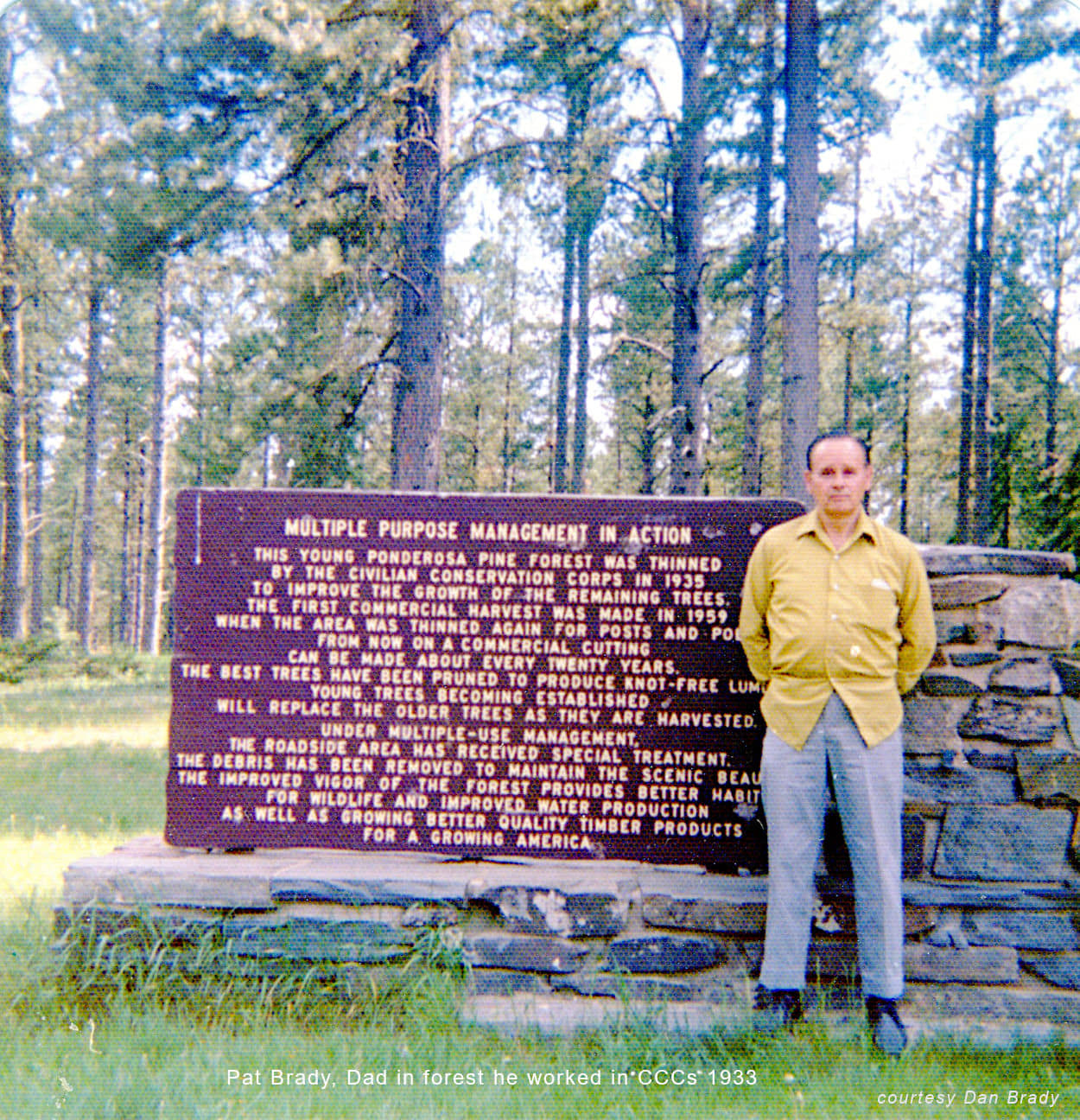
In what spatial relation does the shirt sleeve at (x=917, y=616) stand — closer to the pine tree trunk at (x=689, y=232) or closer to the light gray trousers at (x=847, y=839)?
the light gray trousers at (x=847, y=839)

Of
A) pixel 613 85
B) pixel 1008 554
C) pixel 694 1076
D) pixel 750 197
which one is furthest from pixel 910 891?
pixel 750 197

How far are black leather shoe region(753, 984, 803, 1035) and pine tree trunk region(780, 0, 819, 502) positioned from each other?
6.38 meters

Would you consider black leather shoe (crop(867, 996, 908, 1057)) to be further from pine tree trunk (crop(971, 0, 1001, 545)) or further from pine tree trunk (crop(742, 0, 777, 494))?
pine tree trunk (crop(971, 0, 1001, 545))

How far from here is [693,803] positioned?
3.49 meters

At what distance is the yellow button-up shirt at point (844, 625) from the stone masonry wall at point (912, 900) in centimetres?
37

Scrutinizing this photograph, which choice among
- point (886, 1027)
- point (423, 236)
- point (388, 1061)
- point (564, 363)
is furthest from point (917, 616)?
point (564, 363)

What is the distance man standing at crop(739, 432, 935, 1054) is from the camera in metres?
2.92

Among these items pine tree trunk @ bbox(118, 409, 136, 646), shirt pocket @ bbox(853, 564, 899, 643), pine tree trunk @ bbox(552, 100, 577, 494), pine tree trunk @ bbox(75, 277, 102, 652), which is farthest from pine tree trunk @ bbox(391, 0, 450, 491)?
pine tree trunk @ bbox(118, 409, 136, 646)

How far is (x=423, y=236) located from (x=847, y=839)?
24.2 ft

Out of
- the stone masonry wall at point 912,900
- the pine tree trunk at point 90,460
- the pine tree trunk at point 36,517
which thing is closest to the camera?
the stone masonry wall at point 912,900

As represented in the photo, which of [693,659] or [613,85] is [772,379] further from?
[693,659]

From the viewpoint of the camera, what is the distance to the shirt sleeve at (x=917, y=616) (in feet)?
9.91

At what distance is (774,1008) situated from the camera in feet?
9.82

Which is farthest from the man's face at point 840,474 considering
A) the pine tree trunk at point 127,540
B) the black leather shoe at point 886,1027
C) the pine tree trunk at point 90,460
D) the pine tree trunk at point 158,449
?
the pine tree trunk at point 127,540
